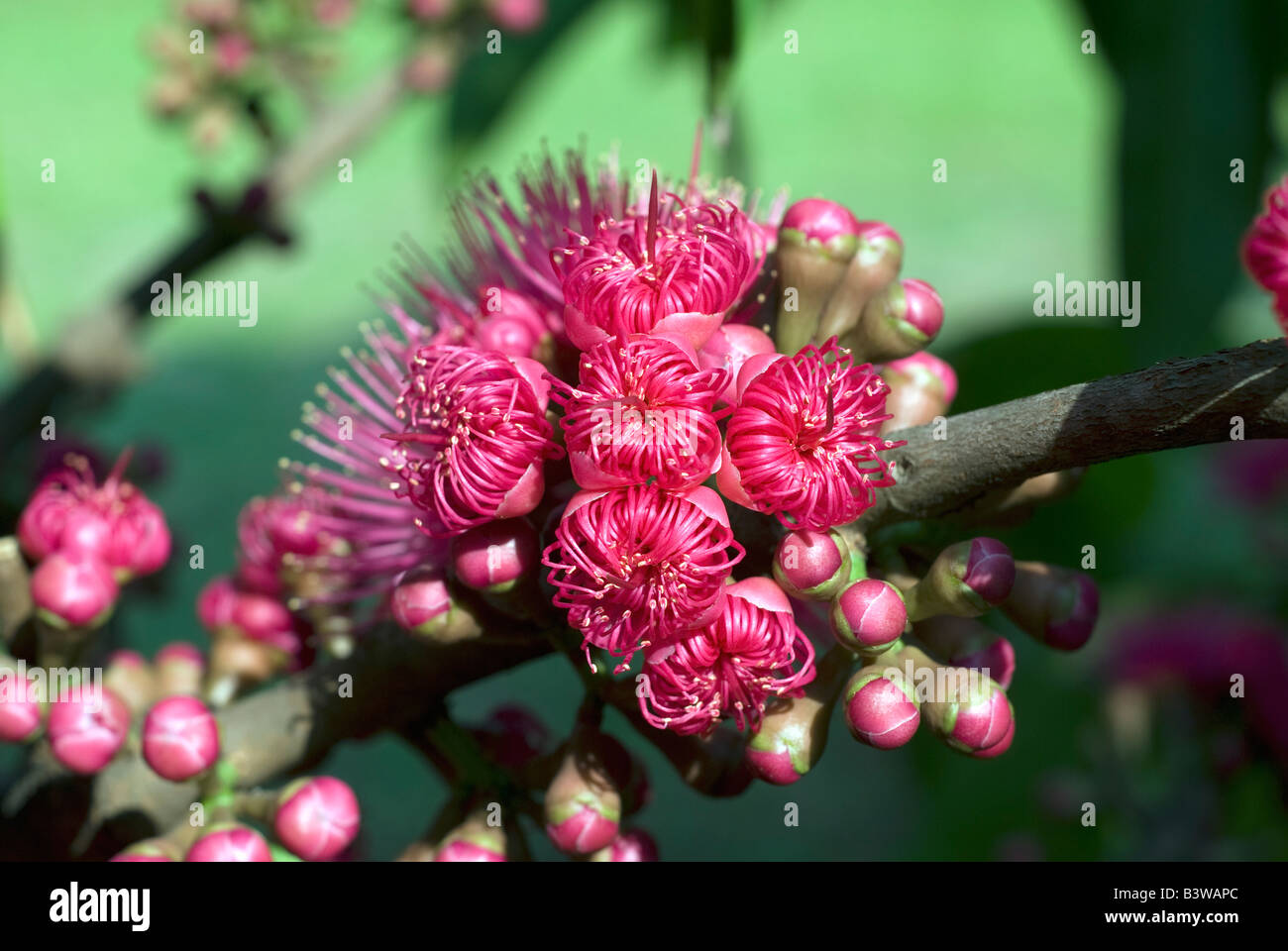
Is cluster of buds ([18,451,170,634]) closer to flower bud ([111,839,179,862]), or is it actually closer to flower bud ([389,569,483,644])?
flower bud ([111,839,179,862])

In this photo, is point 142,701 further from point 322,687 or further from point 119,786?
point 322,687

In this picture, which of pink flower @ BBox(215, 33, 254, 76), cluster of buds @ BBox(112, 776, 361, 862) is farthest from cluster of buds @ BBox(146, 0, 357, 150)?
cluster of buds @ BBox(112, 776, 361, 862)

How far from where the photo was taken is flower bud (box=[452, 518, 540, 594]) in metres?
0.98

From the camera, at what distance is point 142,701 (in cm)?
140

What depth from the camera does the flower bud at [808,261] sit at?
1041 mm

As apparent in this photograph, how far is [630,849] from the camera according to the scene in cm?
113

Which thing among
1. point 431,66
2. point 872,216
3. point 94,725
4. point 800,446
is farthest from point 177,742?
point 872,216

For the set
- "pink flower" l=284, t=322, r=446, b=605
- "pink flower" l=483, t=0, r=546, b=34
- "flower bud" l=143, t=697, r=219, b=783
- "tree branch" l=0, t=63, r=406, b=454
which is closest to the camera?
"flower bud" l=143, t=697, r=219, b=783

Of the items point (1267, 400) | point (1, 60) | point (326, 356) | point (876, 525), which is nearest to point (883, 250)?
point (876, 525)

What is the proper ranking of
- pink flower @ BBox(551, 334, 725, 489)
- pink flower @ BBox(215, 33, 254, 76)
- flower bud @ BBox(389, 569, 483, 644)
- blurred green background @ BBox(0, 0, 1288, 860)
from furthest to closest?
pink flower @ BBox(215, 33, 254, 76) → blurred green background @ BBox(0, 0, 1288, 860) → flower bud @ BBox(389, 569, 483, 644) → pink flower @ BBox(551, 334, 725, 489)

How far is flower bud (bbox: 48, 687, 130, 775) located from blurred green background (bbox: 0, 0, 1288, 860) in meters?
0.58

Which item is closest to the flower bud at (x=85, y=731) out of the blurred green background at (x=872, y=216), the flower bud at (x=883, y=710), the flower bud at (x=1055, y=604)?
the blurred green background at (x=872, y=216)

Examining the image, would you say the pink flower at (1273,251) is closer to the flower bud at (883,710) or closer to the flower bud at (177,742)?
the flower bud at (883,710)

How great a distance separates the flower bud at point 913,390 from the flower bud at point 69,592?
79cm
